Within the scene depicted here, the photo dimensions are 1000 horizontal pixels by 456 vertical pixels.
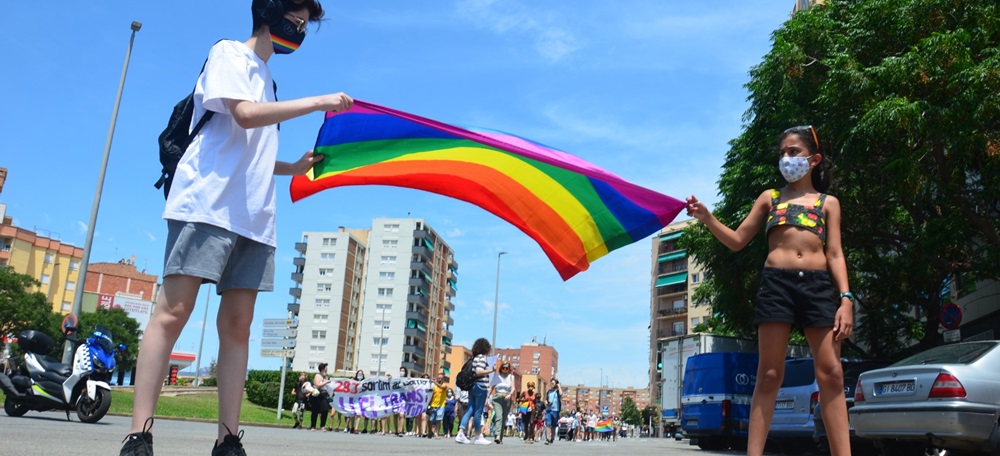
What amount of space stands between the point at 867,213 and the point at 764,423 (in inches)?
694

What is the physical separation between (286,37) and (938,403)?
779 cm

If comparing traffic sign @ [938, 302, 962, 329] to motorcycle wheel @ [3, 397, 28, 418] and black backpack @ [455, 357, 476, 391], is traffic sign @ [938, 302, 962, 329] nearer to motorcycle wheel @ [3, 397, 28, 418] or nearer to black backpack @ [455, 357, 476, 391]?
black backpack @ [455, 357, 476, 391]

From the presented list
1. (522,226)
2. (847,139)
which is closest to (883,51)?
(847,139)

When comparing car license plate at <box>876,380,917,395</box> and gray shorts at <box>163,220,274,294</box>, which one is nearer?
gray shorts at <box>163,220,274,294</box>

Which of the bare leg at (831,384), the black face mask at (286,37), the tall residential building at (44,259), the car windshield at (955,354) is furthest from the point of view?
the tall residential building at (44,259)

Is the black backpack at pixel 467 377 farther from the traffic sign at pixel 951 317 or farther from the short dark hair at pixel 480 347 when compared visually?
the traffic sign at pixel 951 317

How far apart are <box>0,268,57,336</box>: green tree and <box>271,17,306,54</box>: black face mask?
7580 centimetres

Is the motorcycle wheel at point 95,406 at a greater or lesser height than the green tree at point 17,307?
lesser

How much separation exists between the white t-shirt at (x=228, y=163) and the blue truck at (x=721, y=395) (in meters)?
18.6

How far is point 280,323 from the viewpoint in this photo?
104 feet

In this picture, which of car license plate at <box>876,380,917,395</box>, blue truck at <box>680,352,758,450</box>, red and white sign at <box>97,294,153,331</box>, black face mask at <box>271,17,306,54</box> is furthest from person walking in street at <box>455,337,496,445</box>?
red and white sign at <box>97,294,153,331</box>

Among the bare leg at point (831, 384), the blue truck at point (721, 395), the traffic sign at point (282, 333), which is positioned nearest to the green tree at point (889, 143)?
the blue truck at point (721, 395)

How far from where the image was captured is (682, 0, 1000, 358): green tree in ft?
49.7

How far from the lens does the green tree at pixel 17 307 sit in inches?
2790
